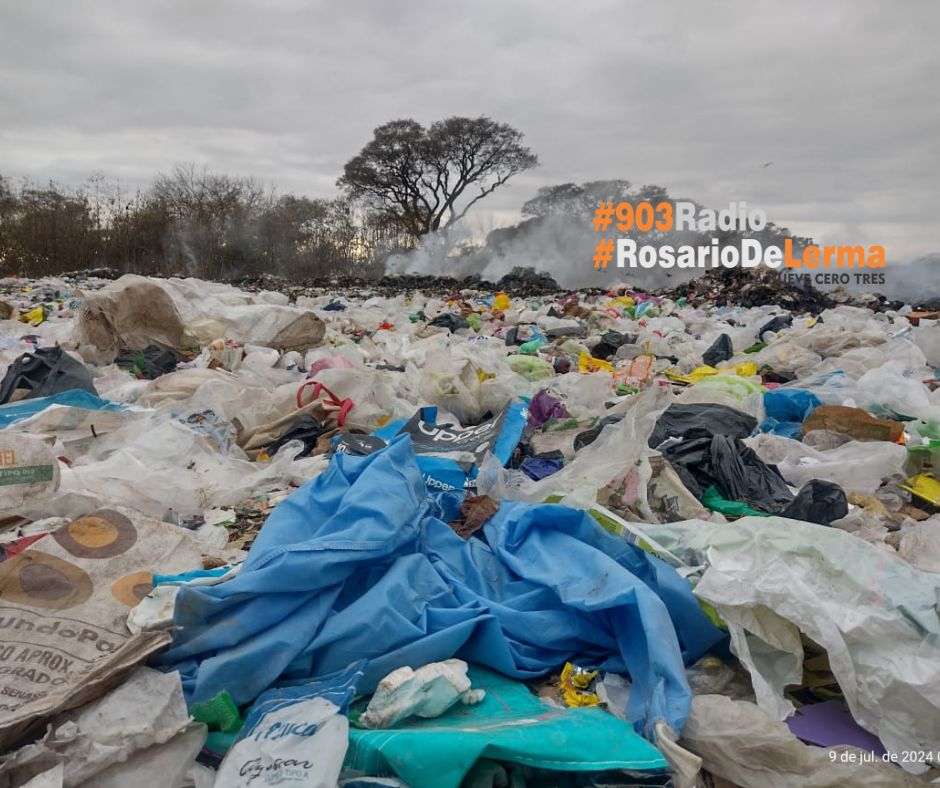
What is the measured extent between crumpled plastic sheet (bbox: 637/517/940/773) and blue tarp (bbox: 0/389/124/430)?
2972mm

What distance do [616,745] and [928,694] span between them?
1.96 feet

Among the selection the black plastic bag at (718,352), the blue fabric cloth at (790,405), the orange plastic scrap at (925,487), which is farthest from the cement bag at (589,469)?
the black plastic bag at (718,352)

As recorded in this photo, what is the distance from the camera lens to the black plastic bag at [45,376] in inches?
150

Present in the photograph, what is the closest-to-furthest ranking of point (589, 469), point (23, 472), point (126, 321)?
1. point (23, 472)
2. point (589, 469)
3. point (126, 321)

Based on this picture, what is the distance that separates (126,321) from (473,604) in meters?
4.72

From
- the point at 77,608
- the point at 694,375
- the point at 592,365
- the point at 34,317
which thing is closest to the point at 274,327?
the point at 592,365

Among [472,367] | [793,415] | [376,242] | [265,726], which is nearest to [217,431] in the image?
[472,367]

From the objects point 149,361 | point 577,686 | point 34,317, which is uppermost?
point 34,317

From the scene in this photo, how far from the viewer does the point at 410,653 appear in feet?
4.71

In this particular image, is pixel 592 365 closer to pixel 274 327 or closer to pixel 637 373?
pixel 637 373

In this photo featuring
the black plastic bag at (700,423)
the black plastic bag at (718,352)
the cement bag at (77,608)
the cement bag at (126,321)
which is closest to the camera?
the cement bag at (77,608)

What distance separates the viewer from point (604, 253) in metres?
22.1

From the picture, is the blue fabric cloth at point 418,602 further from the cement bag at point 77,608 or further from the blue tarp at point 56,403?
the blue tarp at point 56,403

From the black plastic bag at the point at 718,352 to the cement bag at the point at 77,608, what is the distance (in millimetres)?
4413
